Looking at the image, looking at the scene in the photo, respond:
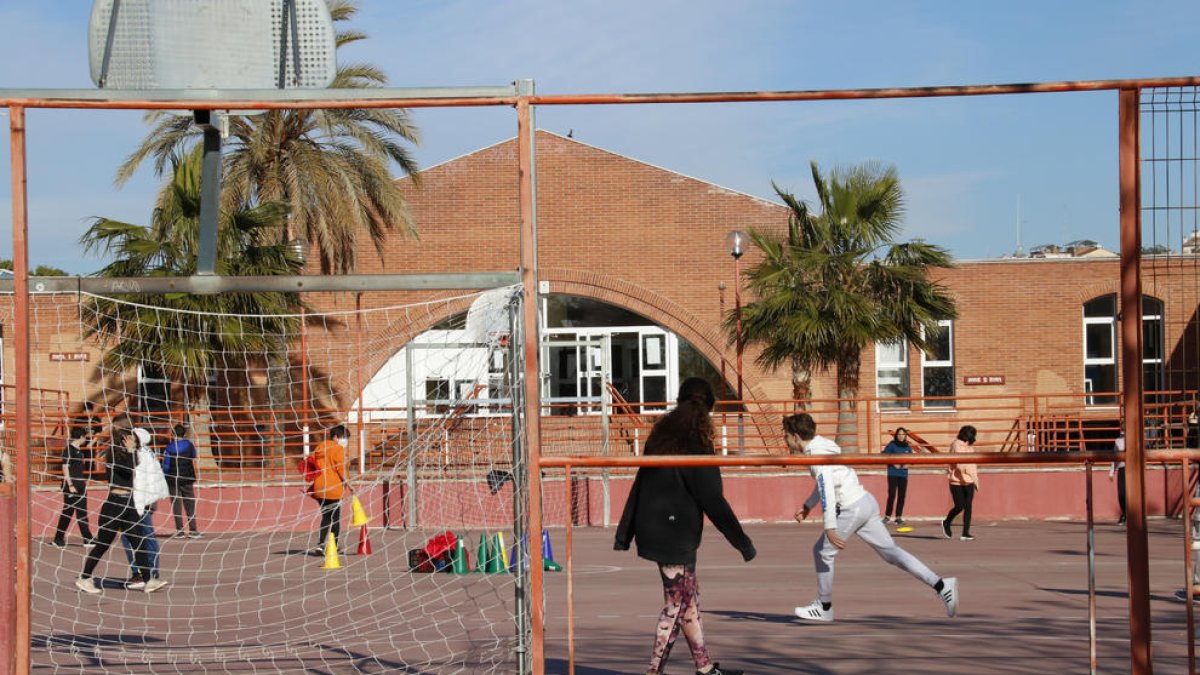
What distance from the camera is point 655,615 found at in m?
11.0

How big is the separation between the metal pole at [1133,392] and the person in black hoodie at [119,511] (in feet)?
30.1

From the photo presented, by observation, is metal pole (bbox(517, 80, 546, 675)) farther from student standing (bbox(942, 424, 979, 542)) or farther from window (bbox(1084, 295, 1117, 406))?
window (bbox(1084, 295, 1117, 406))

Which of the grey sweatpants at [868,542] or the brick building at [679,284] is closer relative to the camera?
the grey sweatpants at [868,542]

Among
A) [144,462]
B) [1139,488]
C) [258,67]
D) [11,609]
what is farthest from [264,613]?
[1139,488]

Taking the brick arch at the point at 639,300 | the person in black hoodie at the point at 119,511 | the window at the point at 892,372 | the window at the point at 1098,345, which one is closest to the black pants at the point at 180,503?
the person in black hoodie at the point at 119,511

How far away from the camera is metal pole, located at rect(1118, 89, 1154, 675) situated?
5785 millimetres

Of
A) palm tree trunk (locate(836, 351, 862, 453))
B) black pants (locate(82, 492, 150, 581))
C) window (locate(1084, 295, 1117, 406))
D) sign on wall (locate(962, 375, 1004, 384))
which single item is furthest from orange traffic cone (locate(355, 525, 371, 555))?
window (locate(1084, 295, 1117, 406))

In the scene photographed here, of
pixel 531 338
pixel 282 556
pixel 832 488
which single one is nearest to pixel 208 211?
pixel 531 338

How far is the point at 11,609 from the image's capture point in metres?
6.14

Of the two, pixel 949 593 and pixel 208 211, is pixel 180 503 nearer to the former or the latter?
pixel 949 593

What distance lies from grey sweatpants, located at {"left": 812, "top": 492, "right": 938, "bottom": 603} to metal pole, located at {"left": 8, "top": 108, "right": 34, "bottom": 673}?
6091 millimetres

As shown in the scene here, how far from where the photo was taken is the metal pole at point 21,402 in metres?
6.00

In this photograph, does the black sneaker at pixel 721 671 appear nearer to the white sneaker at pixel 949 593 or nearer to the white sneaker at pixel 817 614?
the white sneaker at pixel 817 614

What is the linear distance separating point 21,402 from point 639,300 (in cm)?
2617
